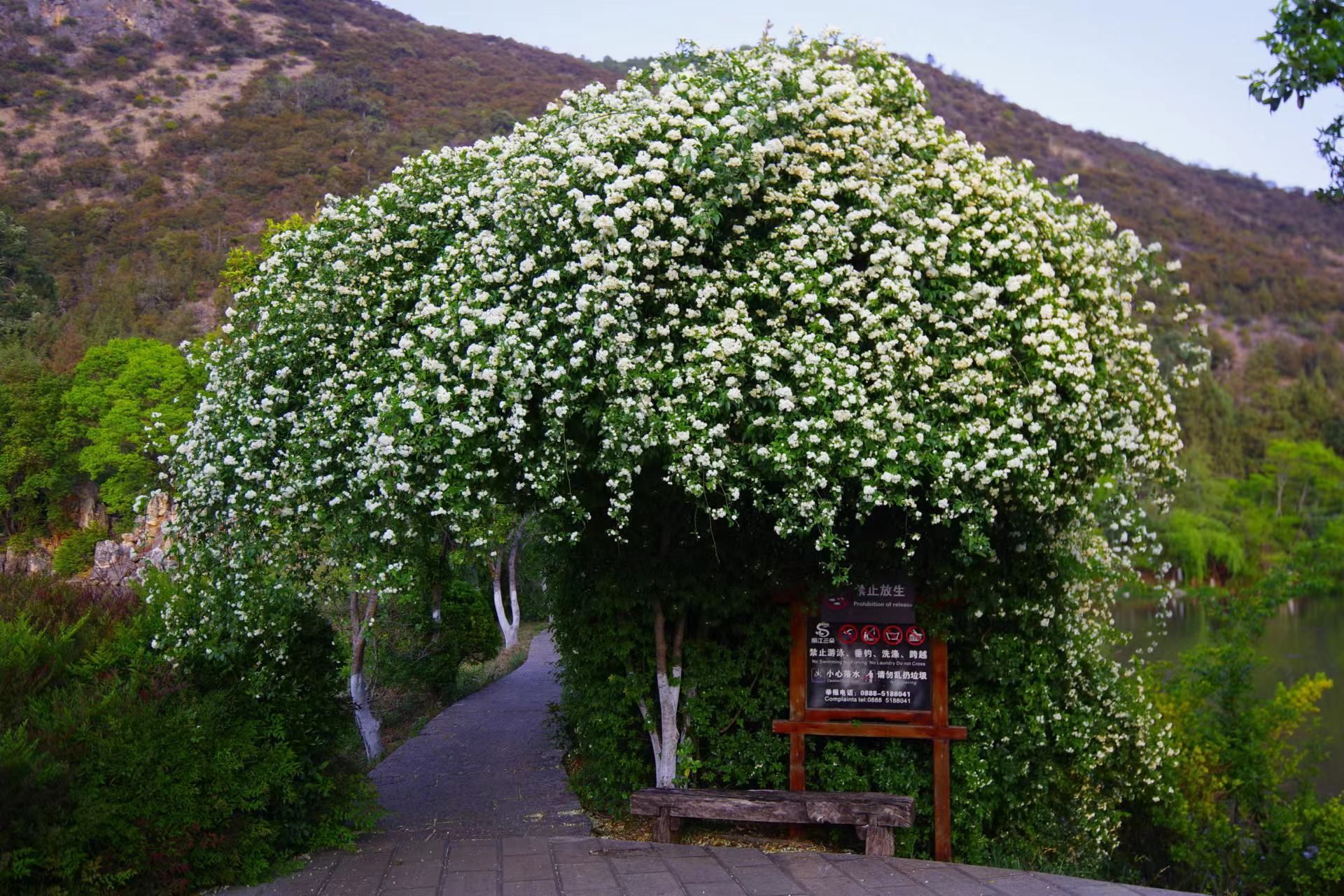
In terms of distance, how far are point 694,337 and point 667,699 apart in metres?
2.67

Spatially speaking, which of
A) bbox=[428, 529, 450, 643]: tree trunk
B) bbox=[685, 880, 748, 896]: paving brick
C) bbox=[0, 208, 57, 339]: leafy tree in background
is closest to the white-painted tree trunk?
bbox=[428, 529, 450, 643]: tree trunk

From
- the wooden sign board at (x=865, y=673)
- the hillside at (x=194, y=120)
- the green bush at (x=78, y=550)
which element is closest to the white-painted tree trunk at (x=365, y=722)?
the wooden sign board at (x=865, y=673)

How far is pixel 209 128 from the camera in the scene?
66688 millimetres

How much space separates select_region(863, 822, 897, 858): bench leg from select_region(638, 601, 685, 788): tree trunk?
1.29 metres

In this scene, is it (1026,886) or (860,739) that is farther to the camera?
(860,739)

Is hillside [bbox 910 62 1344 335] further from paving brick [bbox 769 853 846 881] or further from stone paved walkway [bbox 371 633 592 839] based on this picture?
paving brick [bbox 769 853 846 881]

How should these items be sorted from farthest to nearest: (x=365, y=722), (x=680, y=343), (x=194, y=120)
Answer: (x=194, y=120), (x=365, y=722), (x=680, y=343)

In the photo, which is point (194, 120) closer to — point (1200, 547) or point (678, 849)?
point (1200, 547)

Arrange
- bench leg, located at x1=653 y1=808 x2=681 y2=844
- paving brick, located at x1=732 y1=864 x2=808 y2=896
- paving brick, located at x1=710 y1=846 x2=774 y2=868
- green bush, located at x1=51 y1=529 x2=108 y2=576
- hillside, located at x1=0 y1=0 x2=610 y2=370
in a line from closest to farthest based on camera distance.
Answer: paving brick, located at x1=732 y1=864 x2=808 y2=896 → paving brick, located at x1=710 y1=846 x2=774 y2=868 → bench leg, located at x1=653 y1=808 x2=681 y2=844 → green bush, located at x1=51 y1=529 x2=108 y2=576 → hillside, located at x1=0 y1=0 x2=610 y2=370

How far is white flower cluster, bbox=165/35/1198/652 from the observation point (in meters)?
5.03

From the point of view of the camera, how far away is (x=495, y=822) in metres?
7.04

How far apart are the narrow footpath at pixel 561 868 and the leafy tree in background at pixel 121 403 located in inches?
1108

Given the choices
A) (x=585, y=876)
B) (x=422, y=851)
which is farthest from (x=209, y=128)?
(x=585, y=876)

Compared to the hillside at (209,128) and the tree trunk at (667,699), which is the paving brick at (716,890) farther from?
the hillside at (209,128)
